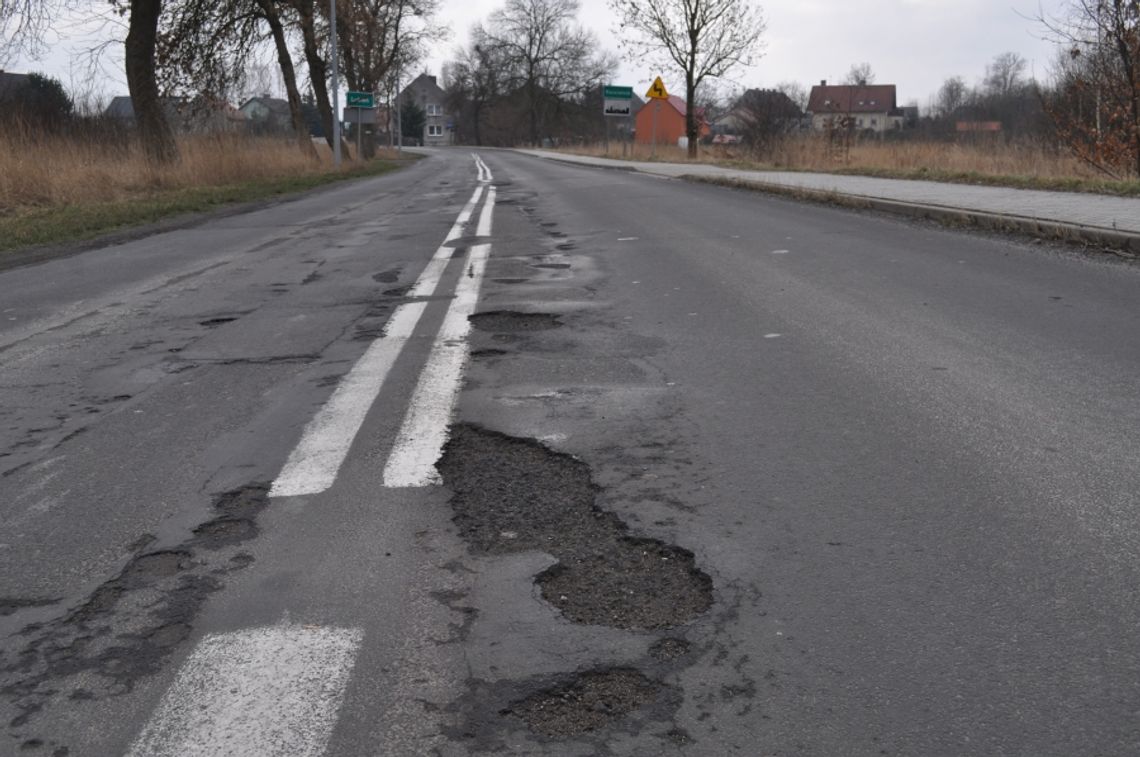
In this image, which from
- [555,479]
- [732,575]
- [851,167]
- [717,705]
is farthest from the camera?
[851,167]

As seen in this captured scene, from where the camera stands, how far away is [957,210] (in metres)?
12.0

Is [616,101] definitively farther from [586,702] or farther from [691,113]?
[586,702]

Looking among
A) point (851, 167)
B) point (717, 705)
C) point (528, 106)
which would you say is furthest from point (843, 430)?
point (528, 106)

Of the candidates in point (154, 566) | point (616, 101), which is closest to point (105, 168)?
point (154, 566)

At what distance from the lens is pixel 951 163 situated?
2117 cm

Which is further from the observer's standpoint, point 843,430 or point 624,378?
point 624,378

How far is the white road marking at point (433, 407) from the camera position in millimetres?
3604

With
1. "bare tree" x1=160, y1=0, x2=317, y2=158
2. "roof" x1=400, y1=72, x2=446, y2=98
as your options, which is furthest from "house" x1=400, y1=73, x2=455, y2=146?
"bare tree" x1=160, y1=0, x2=317, y2=158

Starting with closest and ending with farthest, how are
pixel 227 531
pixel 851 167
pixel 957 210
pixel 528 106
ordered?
pixel 227 531 < pixel 957 210 < pixel 851 167 < pixel 528 106

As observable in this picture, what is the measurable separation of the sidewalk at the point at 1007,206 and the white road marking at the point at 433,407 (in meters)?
5.92

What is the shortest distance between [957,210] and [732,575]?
10381mm

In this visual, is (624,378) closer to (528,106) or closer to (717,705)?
(717,705)

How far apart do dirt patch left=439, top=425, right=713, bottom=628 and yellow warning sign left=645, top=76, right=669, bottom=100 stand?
3314 cm

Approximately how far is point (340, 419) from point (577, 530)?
1524mm
